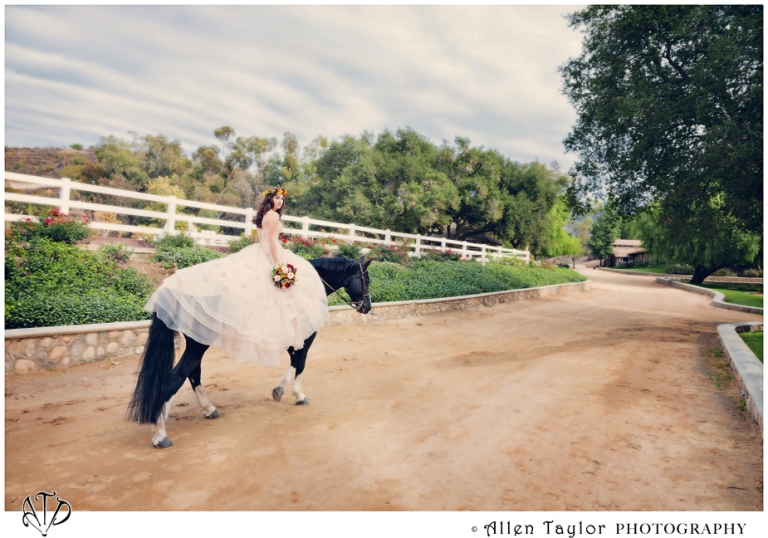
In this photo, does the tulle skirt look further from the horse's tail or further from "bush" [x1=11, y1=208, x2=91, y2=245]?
"bush" [x1=11, y1=208, x2=91, y2=245]

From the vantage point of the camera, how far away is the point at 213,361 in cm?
724

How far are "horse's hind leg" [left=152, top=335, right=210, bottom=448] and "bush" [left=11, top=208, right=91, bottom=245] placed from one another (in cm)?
612

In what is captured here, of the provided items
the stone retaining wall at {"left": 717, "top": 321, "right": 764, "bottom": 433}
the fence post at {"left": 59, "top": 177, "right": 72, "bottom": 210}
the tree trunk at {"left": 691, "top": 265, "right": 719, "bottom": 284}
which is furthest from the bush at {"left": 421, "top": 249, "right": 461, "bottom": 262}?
the tree trunk at {"left": 691, "top": 265, "right": 719, "bottom": 284}

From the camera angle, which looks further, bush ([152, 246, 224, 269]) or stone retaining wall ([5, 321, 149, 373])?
bush ([152, 246, 224, 269])

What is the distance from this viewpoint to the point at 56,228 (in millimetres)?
8719

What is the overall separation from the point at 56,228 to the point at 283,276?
22.6 ft

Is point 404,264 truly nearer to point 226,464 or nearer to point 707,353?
point 707,353

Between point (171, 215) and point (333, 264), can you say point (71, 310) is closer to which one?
point (333, 264)

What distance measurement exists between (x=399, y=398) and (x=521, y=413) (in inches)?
59.4

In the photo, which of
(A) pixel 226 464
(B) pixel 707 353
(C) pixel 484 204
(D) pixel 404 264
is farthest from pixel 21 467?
(C) pixel 484 204

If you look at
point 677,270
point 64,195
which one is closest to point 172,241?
point 64,195

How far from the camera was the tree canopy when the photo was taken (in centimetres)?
973

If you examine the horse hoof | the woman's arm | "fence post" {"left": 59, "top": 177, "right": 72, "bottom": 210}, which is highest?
"fence post" {"left": 59, "top": 177, "right": 72, "bottom": 210}
